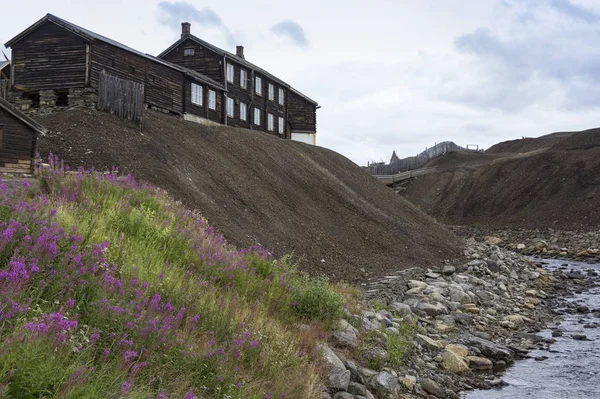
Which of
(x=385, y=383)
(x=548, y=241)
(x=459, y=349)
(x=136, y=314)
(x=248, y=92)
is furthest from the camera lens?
(x=248, y=92)

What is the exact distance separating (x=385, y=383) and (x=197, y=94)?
2936 centimetres

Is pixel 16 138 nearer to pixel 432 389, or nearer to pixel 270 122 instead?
pixel 432 389

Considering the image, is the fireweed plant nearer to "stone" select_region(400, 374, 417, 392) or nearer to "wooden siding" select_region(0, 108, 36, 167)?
"stone" select_region(400, 374, 417, 392)

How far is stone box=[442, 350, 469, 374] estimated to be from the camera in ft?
32.1

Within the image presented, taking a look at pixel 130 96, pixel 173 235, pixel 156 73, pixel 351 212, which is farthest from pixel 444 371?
pixel 156 73

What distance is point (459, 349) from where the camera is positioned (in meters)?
10.6

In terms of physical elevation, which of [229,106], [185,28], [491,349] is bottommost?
[491,349]

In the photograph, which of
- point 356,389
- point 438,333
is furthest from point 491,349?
point 356,389

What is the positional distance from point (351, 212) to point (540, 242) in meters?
18.2

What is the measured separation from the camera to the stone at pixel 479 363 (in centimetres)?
1032

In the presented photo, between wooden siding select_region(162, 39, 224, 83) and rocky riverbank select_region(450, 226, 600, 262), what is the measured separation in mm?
23750

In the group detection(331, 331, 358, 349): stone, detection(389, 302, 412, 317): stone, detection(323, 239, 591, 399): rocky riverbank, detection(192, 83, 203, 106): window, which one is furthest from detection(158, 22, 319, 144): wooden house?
detection(331, 331, 358, 349): stone

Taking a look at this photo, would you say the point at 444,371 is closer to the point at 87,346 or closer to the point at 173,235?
the point at 173,235

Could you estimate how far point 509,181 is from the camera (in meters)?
51.3
